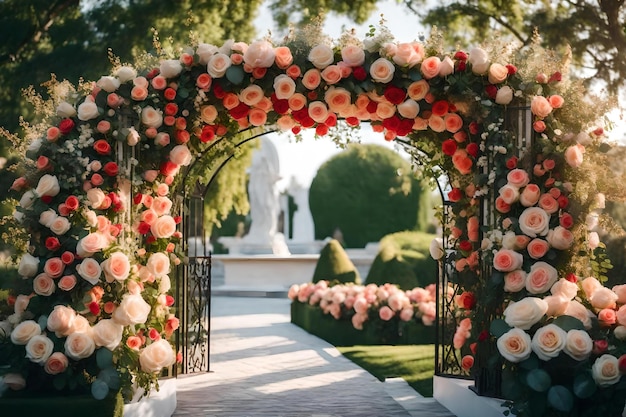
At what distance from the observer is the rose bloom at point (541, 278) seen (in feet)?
17.3

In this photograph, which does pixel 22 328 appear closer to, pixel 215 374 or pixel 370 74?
pixel 370 74

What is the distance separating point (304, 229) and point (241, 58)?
91.2 ft

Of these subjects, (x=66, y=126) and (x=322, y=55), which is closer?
(x=66, y=126)

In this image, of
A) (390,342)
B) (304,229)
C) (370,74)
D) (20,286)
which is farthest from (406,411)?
(304,229)

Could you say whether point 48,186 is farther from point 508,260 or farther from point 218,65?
point 508,260

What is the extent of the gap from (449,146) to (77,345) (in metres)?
3.29

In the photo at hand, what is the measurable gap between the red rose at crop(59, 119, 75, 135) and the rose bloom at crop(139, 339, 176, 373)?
5.72 ft

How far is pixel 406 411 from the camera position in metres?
6.89

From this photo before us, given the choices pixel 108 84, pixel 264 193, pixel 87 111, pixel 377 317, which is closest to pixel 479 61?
pixel 108 84

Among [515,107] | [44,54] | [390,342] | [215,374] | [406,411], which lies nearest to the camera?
[515,107]

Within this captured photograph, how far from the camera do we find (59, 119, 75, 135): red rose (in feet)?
18.8

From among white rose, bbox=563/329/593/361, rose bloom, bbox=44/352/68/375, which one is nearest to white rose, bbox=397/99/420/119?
white rose, bbox=563/329/593/361

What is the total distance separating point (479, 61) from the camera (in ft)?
19.1

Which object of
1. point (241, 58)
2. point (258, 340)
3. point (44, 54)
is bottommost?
point (258, 340)
